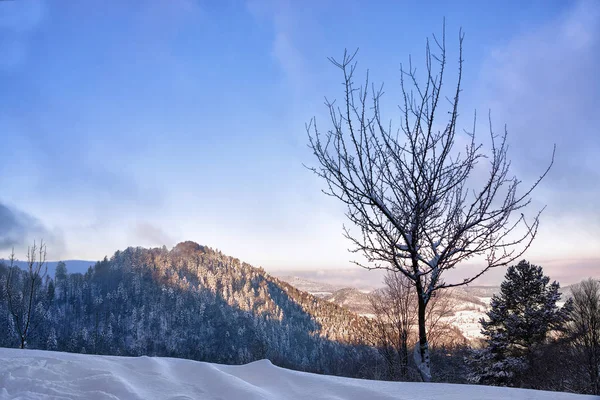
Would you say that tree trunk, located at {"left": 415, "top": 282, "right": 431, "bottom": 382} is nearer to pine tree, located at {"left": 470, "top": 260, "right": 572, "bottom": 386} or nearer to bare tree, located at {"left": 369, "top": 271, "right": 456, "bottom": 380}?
bare tree, located at {"left": 369, "top": 271, "right": 456, "bottom": 380}

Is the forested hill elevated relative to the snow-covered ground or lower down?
lower down

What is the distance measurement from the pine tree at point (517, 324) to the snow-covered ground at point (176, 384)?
64.1ft

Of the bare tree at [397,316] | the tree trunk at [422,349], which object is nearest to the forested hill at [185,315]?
the bare tree at [397,316]

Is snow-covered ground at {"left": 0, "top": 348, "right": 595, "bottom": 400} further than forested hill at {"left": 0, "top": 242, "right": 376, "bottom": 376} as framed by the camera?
No

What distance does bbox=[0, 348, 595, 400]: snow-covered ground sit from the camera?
5.46 ft

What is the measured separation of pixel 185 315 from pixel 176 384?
116 m

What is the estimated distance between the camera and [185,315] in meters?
109

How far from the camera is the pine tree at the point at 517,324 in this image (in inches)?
725

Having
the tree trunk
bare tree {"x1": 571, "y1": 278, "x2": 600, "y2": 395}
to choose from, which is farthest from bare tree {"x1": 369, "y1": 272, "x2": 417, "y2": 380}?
bare tree {"x1": 571, "y1": 278, "x2": 600, "y2": 395}

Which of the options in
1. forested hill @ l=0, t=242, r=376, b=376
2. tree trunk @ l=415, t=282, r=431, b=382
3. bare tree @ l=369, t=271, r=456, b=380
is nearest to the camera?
tree trunk @ l=415, t=282, r=431, b=382

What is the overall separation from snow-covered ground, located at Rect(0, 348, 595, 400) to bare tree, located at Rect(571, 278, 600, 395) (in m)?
19.6

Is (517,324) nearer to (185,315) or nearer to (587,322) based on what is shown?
(587,322)

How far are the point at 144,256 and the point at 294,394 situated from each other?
130197mm

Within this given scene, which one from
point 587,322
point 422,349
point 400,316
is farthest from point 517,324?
point 422,349
